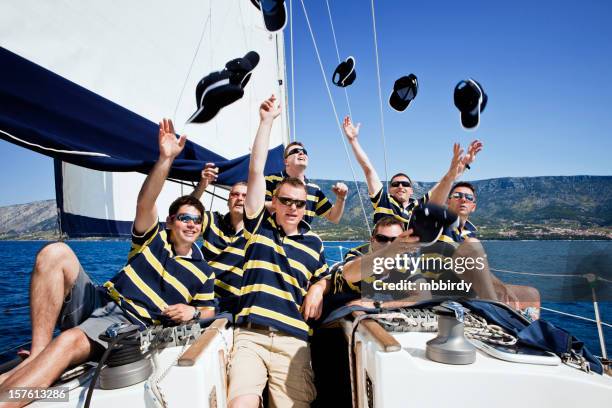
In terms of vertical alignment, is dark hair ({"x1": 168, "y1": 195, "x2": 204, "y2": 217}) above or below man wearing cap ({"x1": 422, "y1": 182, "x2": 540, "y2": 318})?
above

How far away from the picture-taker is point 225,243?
254cm

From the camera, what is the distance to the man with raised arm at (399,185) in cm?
241

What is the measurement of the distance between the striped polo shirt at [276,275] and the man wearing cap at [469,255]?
2.04 feet

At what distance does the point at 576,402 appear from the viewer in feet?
3.60

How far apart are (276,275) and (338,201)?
1.49 m

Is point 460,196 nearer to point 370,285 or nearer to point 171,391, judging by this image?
point 370,285

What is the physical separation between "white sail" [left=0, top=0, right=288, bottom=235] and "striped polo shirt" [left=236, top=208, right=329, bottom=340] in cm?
121

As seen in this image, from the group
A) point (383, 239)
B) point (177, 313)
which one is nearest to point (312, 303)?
point (383, 239)

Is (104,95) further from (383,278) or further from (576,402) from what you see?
(576,402)

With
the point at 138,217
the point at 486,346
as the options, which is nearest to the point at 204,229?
the point at 138,217

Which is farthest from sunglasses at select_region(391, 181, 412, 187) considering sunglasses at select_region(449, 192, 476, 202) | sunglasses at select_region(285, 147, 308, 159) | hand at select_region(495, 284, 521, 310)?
hand at select_region(495, 284, 521, 310)

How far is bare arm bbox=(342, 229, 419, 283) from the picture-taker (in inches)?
60.7

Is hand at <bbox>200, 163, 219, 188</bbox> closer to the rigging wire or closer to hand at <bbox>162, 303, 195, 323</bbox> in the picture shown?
the rigging wire

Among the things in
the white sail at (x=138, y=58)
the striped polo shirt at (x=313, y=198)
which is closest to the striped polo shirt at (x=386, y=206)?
the striped polo shirt at (x=313, y=198)
